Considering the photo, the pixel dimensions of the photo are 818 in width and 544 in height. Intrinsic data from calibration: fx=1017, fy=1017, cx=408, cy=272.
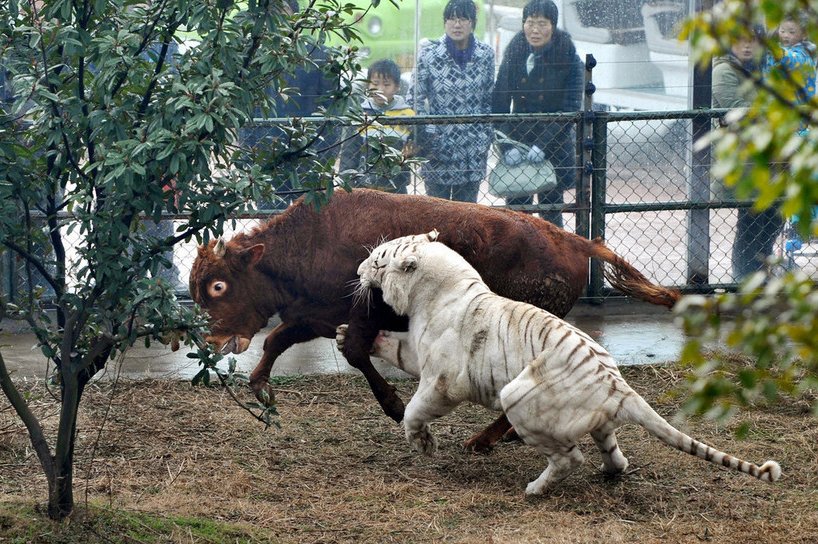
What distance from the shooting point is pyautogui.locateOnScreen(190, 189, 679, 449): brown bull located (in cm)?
595

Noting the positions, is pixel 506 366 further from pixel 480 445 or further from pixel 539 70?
pixel 539 70

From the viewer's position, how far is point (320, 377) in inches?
279

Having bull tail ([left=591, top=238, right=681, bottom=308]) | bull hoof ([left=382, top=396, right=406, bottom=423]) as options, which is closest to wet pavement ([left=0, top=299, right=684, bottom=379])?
bull tail ([left=591, top=238, right=681, bottom=308])

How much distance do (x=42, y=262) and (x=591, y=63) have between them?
5.39 m

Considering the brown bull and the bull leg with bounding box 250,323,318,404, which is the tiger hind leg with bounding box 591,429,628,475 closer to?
the brown bull

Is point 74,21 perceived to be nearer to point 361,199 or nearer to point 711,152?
point 361,199

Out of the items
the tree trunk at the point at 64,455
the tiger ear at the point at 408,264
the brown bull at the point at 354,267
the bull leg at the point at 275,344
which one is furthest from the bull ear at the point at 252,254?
the tree trunk at the point at 64,455

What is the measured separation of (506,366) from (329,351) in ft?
10.9

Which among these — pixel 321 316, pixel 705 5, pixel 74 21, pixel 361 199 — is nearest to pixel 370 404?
pixel 321 316

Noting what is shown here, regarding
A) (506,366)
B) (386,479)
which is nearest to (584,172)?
(506,366)

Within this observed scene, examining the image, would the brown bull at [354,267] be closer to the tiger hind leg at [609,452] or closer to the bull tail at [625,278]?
the bull tail at [625,278]

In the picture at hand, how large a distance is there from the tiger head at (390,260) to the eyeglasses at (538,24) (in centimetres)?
391

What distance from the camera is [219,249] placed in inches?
247

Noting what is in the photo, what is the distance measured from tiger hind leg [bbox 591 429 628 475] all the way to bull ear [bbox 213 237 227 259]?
265cm
